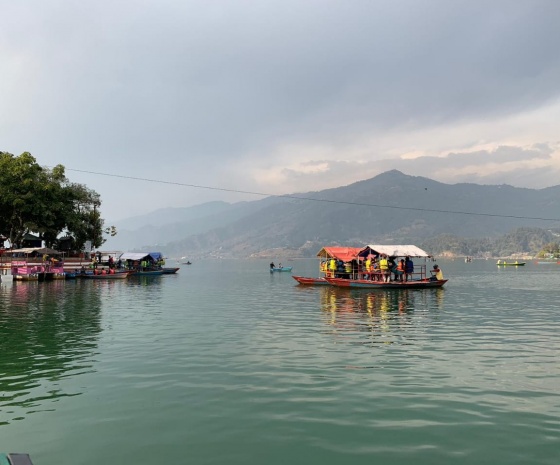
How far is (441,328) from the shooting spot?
21.9m

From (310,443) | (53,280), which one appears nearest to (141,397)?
(310,443)

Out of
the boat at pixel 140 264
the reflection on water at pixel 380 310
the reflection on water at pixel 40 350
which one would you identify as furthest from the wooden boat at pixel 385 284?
the boat at pixel 140 264

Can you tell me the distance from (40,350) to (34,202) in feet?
171

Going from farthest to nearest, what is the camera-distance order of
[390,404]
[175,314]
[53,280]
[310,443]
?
[53,280], [175,314], [390,404], [310,443]

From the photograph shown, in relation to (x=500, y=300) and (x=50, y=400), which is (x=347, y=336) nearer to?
(x=50, y=400)

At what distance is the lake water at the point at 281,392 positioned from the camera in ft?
26.3

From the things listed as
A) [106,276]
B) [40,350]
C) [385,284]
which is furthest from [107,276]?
[40,350]

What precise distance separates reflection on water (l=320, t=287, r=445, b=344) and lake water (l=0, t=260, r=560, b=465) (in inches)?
14.1

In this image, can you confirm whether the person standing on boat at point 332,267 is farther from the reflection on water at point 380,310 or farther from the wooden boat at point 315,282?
the reflection on water at point 380,310

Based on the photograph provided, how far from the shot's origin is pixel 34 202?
60906 mm

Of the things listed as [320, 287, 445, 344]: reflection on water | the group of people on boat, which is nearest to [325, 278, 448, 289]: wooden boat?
the group of people on boat

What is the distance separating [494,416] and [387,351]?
675 centimetres

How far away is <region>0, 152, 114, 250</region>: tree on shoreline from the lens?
196ft

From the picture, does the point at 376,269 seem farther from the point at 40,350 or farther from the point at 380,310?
the point at 40,350
